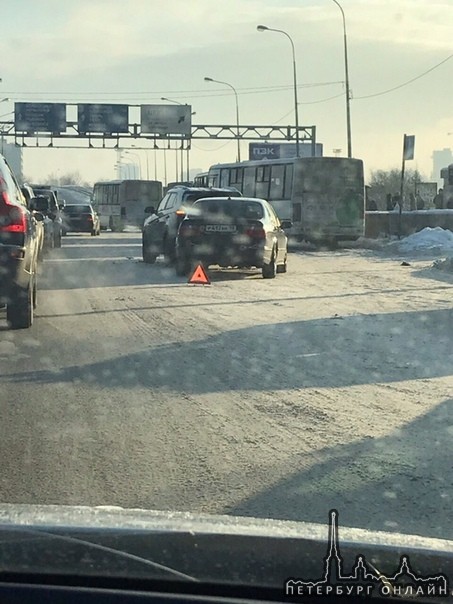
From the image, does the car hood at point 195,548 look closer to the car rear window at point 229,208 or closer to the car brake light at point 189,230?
the car brake light at point 189,230

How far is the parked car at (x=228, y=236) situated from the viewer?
21.0 metres

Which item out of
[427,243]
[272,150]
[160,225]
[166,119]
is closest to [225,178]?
[427,243]

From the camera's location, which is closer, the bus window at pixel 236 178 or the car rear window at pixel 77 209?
the bus window at pixel 236 178

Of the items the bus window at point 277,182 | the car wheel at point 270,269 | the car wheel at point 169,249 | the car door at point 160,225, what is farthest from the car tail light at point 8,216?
the bus window at point 277,182

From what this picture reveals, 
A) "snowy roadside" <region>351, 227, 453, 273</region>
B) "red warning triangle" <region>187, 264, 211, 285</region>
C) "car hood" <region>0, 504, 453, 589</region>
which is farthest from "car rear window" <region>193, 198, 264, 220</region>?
"car hood" <region>0, 504, 453, 589</region>

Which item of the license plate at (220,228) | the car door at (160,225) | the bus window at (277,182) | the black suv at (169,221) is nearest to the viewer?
the license plate at (220,228)

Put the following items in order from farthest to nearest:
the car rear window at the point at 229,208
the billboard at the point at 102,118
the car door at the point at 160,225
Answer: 1. the billboard at the point at 102,118
2. the car door at the point at 160,225
3. the car rear window at the point at 229,208

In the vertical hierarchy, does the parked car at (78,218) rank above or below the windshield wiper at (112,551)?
below

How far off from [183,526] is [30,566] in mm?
714

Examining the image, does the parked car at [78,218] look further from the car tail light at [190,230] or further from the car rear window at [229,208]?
the car tail light at [190,230]

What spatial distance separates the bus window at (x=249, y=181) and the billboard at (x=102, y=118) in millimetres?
30811

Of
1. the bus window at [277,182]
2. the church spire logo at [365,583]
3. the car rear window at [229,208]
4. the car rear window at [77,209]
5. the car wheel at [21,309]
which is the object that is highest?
the bus window at [277,182]

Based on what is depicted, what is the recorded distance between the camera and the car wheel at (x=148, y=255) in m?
26.8

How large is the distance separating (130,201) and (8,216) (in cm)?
5444
